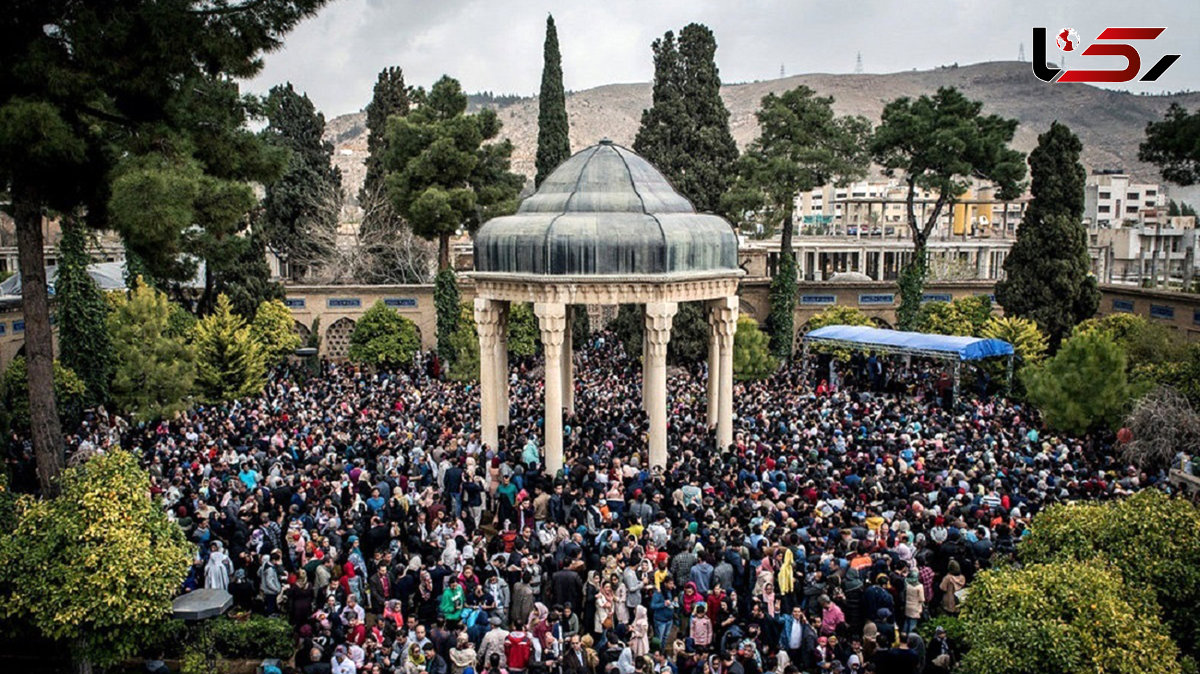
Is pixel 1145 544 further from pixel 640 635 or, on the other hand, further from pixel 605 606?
pixel 605 606

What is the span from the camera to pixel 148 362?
76.1 ft

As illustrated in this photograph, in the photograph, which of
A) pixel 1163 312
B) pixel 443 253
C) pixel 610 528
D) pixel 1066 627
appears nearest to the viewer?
pixel 1066 627

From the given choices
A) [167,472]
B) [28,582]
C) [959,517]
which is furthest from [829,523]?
[167,472]

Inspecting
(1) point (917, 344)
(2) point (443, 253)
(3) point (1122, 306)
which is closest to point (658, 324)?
(1) point (917, 344)

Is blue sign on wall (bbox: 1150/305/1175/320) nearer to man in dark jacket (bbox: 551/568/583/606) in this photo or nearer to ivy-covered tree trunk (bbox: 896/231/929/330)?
ivy-covered tree trunk (bbox: 896/231/929/330)

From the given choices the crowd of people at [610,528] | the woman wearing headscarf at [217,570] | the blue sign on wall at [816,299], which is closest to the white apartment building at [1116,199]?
the blue sign on wall at [816,299]

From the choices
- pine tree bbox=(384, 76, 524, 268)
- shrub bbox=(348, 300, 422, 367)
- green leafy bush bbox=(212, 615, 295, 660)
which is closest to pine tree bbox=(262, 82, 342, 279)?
pine tree bbox=(384, 76, 524, 268)

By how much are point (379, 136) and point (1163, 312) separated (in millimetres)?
33995

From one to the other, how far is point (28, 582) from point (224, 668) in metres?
2.80

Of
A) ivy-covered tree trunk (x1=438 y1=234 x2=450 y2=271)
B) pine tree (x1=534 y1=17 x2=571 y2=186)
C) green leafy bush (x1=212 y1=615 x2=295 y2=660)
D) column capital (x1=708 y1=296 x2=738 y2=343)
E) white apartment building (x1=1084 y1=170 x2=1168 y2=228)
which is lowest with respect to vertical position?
green leafy bush (x1=212 y1=615 x2=295 y2=660)

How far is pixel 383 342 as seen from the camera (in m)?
34.4

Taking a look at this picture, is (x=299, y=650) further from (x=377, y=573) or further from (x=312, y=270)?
(x=312, y=270)

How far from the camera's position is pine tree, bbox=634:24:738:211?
35.7 meters

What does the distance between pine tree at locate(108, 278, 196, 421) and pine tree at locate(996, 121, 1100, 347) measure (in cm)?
2647
